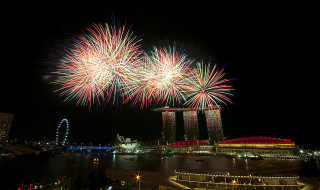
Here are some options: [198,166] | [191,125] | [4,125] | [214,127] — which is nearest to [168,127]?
[191,125]

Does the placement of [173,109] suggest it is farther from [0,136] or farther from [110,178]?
[110,178]

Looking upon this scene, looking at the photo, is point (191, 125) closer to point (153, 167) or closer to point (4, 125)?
point (153, 167)

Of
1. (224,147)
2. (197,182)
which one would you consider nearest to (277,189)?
(197,182)

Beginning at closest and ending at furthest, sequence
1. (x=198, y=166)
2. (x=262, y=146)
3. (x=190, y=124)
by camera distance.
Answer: (x=198, y=166)
(x=262, y=146)
(x=190, y=124)

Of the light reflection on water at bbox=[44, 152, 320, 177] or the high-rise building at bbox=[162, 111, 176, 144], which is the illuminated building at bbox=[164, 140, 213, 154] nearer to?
the high-rise building at bbox=[162, 111, 176, 144]

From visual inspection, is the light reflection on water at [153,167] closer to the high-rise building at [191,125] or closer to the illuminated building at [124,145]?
the illuminated building at [124,145]

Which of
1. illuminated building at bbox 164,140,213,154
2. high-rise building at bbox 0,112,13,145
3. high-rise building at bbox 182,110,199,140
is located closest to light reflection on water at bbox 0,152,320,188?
illuminated building at bbox 164,140,213,154
